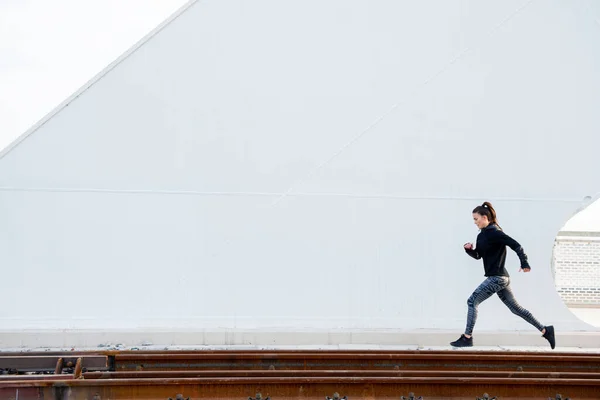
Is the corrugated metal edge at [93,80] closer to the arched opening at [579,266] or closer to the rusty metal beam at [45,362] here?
the rusty metal beam at [45,362]

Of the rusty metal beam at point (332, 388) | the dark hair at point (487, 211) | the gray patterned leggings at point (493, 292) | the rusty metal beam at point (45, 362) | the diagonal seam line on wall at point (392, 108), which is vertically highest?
the diagonal seam line on wall at point (392, 108)

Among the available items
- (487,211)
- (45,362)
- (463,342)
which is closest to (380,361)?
(463,342)

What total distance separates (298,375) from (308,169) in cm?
329

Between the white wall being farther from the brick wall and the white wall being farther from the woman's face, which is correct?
the brick wall

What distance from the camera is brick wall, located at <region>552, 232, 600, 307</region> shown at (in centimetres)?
1448

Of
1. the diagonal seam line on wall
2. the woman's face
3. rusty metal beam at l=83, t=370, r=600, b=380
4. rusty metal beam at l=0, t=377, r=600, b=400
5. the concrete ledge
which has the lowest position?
rusty metal beam at l=0, t=377, r=600, b=400

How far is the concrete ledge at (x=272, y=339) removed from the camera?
29.7ft

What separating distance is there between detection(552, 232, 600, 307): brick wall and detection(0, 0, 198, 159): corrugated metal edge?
835 centimetres

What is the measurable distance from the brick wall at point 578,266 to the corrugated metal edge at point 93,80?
27.4 ft

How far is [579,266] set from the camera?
580 inches

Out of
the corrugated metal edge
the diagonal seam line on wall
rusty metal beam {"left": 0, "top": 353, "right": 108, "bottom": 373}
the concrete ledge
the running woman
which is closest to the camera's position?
rusty metal beam {"left": 0, "top": 353, "right": 108, "bottom": 373}

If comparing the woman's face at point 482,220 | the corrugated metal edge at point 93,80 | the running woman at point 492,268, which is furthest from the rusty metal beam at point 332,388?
the corrugated metal edge at point 93,80

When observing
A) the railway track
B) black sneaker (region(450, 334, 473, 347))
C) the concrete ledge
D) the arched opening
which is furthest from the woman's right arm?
the arched opening

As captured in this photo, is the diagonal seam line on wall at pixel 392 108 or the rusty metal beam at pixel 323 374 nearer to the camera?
the rusty metal beam at pixel 323 374
